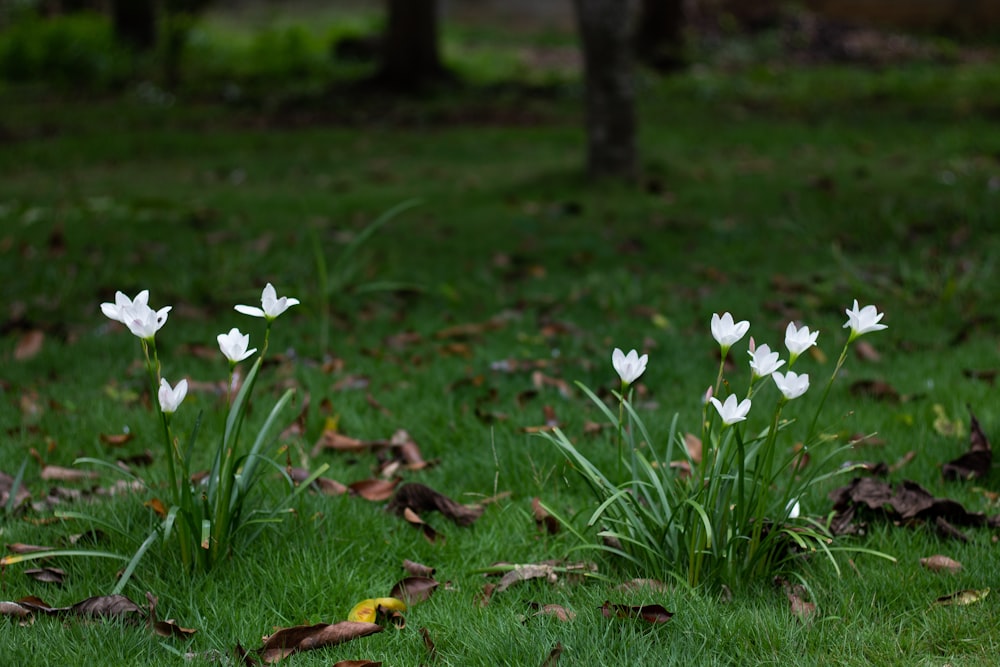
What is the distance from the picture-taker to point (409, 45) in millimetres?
14812

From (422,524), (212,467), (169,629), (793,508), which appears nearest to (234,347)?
(212,467)

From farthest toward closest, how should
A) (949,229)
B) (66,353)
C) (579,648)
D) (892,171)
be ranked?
(892,171) < (949,229) < (66,353) < (579,648)

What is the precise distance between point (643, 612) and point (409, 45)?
13669mm

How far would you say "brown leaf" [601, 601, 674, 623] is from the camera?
2.19 m

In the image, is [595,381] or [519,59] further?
[519,59]

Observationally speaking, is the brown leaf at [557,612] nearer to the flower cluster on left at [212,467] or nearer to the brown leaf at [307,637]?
the brown leaf at [307,637]

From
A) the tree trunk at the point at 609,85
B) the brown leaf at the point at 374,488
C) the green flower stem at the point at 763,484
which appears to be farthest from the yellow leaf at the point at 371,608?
the tree trunk at the point at 609,85

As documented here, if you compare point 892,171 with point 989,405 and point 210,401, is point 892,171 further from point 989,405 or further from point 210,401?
point 210,401

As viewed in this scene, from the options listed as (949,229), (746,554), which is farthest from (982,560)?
(949,229)

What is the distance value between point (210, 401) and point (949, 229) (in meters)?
4.70

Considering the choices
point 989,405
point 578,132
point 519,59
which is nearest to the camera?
point 989,405

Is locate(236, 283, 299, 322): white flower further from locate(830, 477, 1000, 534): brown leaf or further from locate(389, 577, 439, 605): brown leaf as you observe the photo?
locate(830, 477, 1000, 534): brown leaf

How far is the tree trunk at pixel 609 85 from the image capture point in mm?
7254

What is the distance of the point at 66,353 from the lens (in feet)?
14.6
